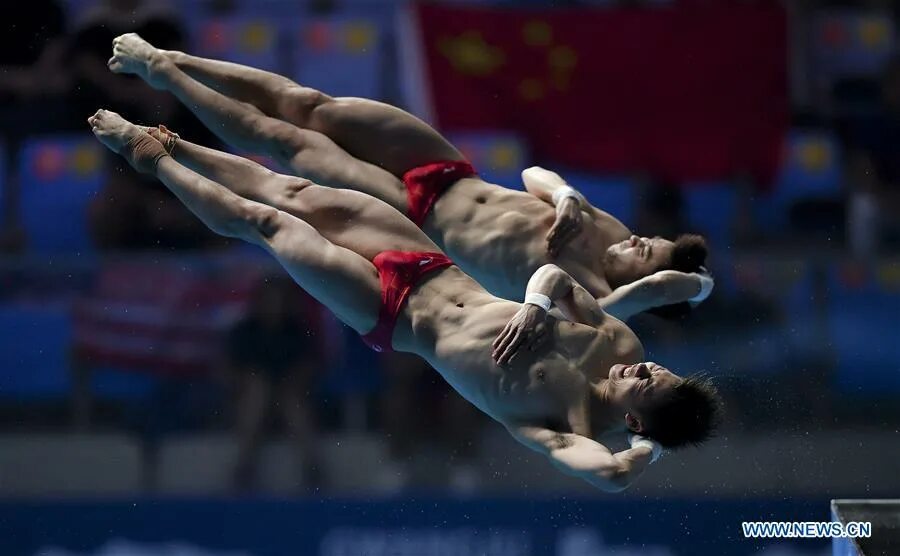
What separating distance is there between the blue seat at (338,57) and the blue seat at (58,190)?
128 cm

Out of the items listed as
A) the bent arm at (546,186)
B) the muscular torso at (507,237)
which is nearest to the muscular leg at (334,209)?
the muscular torso at (507,237)

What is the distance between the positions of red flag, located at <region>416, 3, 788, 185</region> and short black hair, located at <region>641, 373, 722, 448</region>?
358 cm

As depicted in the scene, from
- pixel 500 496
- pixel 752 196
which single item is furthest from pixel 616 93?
pixel 500 496

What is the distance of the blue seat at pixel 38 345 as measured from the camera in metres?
7.40

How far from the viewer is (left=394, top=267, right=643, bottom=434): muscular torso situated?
496 centimetres

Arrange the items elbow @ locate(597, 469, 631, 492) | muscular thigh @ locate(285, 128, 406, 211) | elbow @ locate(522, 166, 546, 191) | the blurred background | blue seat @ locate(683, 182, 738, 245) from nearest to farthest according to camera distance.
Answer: elbow @ locate(597, 469, 631, 492)
muscular thigh @ locate(285, 128, 406, 211)
elbow @ locate(522, 166, 546, 191)
the blurred background
blue seat @ locate(683, 182, 738, 245)

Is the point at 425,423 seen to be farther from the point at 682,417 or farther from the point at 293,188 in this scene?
the point at 682,417

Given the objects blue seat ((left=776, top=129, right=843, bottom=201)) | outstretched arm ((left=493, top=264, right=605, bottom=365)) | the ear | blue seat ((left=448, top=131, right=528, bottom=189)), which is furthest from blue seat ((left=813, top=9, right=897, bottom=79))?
the ear

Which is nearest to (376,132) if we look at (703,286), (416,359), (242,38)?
(703,286)

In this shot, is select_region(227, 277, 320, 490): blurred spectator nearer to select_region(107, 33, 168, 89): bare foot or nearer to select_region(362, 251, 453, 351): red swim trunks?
select_region(107, 33, 168, 89): bare foot

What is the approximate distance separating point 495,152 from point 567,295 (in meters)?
3.26

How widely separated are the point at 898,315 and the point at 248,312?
343 cm

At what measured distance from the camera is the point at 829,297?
7.41m

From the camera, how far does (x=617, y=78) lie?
8523 mm
